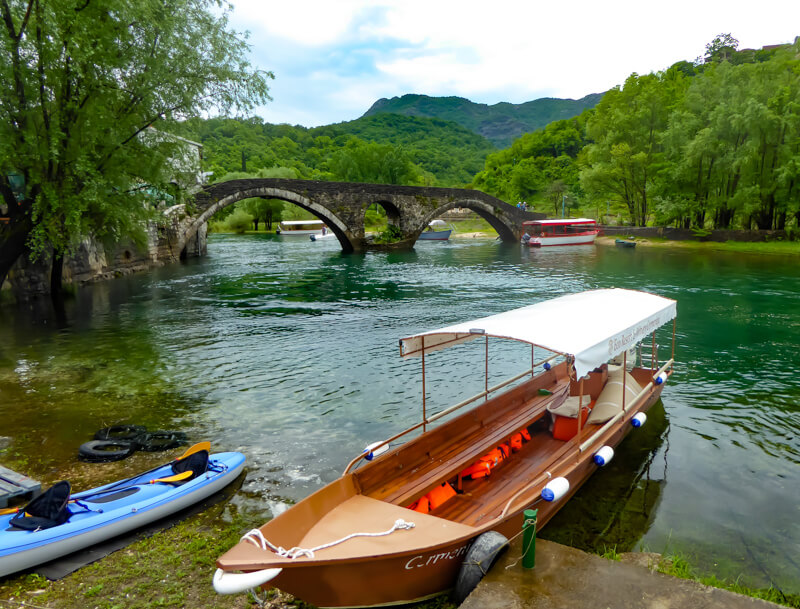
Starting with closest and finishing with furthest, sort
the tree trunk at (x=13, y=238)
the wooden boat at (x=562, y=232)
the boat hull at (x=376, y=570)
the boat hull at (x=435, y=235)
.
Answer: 1. the boat hull at (x=376, y=570)
2. the tree trunk at (x=13, y=238)
3. the wooden boat at (x=562, y=232)
4. the boat hull at (x=435, y=235)

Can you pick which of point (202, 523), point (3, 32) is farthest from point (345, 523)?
point (3, 32)

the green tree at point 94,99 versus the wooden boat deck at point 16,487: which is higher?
the green tree at point 94,99

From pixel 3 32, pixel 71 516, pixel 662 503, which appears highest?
pixel 3 32

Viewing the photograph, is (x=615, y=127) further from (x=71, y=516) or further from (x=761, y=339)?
(x=71, y=516)

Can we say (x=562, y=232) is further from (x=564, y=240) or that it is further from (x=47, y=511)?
(x=47, y=511)

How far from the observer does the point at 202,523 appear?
7.30 m

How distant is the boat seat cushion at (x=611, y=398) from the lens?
30.7ft

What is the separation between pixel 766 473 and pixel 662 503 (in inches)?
90.6

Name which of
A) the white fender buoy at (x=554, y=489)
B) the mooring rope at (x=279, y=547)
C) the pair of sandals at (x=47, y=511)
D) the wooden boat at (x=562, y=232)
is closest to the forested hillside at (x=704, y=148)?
the wooden boat at (x=562, y=232)

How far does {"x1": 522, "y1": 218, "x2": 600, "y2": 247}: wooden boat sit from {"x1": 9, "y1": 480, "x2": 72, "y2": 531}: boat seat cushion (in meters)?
51.2

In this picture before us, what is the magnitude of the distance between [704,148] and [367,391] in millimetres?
43896

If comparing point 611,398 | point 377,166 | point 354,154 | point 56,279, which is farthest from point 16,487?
point 354,154

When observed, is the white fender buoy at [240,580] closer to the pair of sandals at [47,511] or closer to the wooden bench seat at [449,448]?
the wooden bench seat at [449,448]

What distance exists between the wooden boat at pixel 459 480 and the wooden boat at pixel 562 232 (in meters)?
44.0
